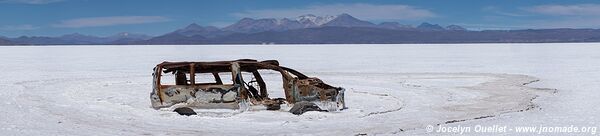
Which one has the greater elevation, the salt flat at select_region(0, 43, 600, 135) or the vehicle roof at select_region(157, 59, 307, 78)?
the vehicle roof at select_region(157, 59, 307, 78)

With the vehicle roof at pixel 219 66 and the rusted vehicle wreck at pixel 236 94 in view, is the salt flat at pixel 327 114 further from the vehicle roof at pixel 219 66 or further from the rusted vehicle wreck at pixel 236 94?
the vehicle roof at pixel 219 66

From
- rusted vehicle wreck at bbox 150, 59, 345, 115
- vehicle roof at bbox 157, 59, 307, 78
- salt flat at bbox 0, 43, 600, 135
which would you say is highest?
vehicle roof at bbox 157, 59, 307, 78

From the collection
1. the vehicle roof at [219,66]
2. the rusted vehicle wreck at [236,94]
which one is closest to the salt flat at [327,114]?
the rusted vehicle wreck at [236,94]

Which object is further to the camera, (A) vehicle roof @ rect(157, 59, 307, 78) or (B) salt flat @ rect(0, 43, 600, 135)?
(A) vehicle roof @ rect(157, 59, 307, 78)

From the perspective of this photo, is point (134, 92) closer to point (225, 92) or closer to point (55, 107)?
point (55, 107)

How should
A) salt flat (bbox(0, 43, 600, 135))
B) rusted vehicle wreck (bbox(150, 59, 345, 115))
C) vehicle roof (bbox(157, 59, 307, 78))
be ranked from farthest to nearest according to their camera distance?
vehicle roof (bbox(157, 59, 307, 78)) < rusted vehicle wreck (bbox(150, 59, 345, 115)) < salt flat (bbox(0, 43, 600, 135))

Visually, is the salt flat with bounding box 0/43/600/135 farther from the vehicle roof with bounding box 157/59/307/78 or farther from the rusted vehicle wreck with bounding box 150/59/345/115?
the vehicle roof with bounding box 157/59/307/78

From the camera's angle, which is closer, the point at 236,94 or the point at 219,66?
the point at 236,94

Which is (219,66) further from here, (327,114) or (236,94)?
(327,114)

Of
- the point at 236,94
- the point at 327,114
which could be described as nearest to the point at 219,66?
the point at 236,94

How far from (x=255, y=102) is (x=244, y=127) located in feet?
7.39

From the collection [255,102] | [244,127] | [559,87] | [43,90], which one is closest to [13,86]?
[43,90]

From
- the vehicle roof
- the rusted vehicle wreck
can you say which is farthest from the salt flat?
the vehicle roof

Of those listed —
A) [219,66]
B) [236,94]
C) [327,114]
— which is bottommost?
[327,114]
